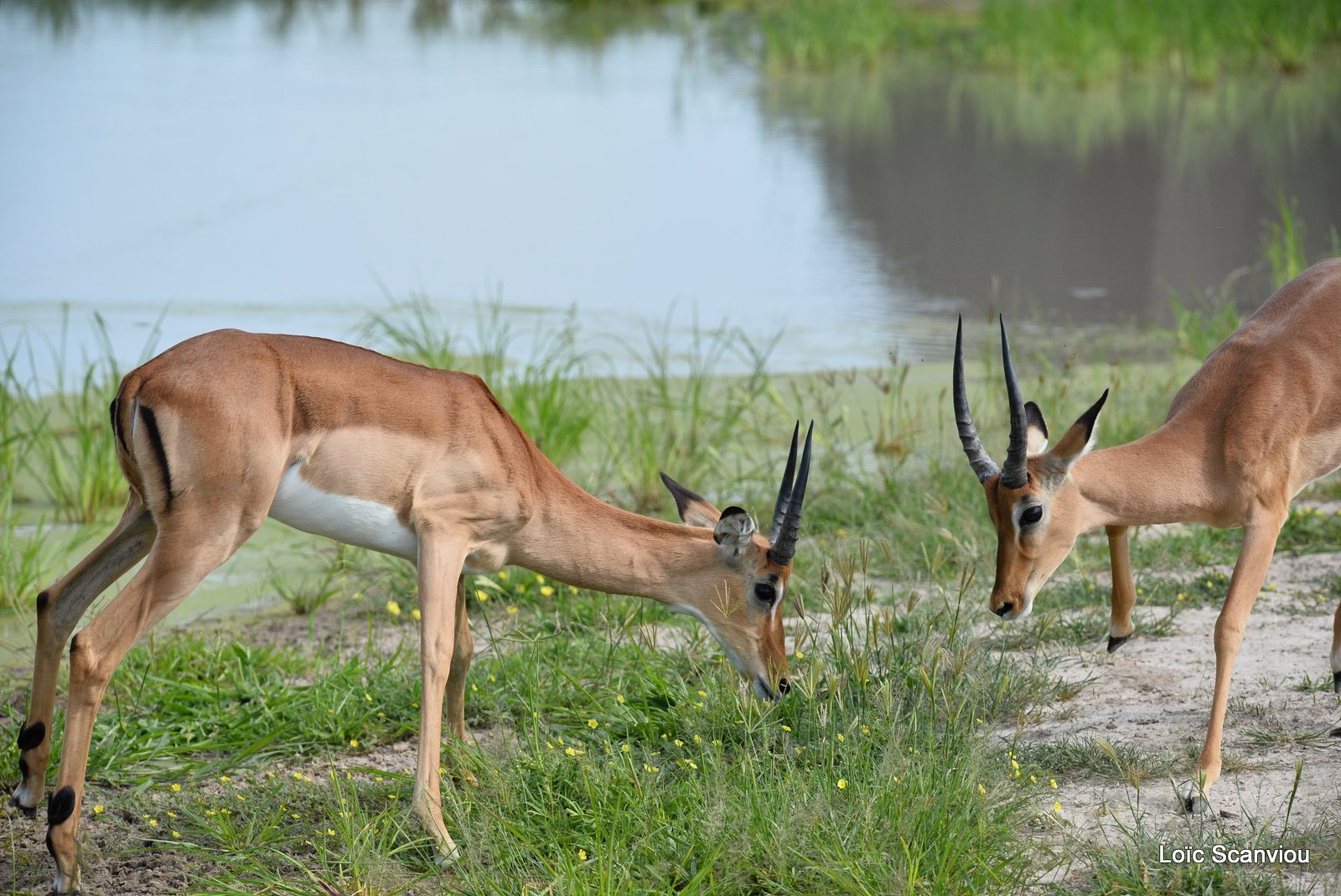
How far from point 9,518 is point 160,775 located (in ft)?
6.30

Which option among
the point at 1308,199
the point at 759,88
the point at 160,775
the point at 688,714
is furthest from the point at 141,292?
the point at 759,88

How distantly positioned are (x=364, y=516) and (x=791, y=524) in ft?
3.44

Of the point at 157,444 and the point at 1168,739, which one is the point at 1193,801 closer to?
the point at 1168,739

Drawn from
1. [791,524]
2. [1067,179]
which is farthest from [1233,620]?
[1067,179]

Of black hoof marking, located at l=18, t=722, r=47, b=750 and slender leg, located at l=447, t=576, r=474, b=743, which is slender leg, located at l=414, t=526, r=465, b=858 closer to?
slender leg, located at l=447, t=576, r=474, b=743

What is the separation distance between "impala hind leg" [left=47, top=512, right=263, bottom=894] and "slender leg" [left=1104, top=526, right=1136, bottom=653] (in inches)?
98.8

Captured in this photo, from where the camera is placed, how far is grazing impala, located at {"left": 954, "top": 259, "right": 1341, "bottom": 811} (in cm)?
389

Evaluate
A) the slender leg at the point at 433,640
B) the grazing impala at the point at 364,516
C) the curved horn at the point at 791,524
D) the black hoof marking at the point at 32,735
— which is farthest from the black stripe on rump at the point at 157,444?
the curved horn at the point at 791,524

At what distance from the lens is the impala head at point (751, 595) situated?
3.75 meters

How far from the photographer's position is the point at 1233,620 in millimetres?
3889

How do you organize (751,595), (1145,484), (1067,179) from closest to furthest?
1. (751,595)
2. (1145,484)
3. (1067,179)

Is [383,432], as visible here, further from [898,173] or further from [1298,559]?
[898,173]

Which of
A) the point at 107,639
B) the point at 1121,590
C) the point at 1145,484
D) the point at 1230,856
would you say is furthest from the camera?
the point at 1121,590

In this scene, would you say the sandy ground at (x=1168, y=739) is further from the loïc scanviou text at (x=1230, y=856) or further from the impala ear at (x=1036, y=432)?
the impala ear at (x=1036, y=432)
